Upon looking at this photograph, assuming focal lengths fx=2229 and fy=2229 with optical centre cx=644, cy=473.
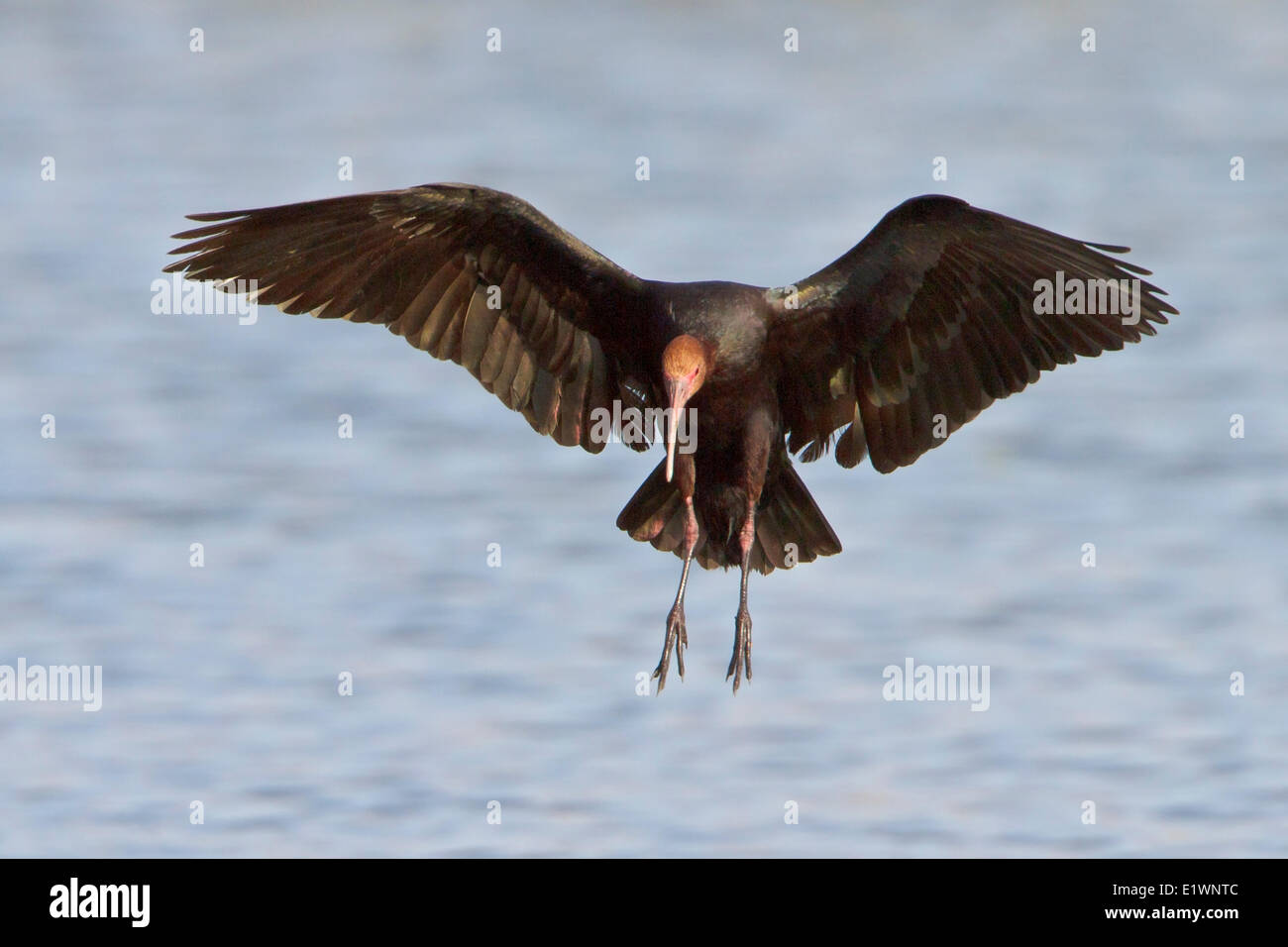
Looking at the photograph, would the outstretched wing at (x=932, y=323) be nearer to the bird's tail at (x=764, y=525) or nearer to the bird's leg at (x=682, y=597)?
the bird's tail at (x=764, y=525)

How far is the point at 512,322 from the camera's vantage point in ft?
32.7

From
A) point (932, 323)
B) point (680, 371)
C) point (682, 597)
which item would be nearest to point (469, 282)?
point (680, 371)

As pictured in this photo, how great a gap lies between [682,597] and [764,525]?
31.9 inches

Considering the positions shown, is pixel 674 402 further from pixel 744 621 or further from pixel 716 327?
pixel 744 621

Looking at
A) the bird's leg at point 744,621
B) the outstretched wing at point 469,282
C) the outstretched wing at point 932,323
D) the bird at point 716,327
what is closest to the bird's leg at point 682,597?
the bird at point 716,327

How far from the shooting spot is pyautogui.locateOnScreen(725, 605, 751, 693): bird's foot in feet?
30.5

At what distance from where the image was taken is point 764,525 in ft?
33.3

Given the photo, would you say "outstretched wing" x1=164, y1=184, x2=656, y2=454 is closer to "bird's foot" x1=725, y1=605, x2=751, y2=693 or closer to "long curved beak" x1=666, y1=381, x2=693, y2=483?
"long curved beak" x1=666, y1=381, x2=693, y2=483

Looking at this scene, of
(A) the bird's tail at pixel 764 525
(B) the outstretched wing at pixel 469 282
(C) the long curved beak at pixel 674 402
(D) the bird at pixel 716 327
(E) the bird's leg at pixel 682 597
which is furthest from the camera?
(A) the bird's tail at pixel 764 525

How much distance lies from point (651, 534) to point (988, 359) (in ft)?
5.55

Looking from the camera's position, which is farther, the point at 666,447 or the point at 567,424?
the point at 567,424

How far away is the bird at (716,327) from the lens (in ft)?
30.8
